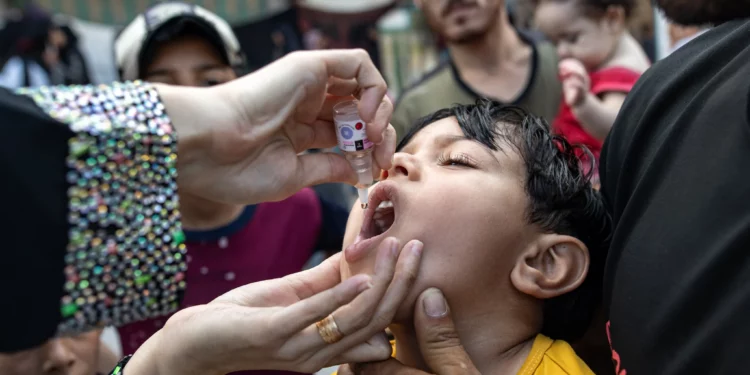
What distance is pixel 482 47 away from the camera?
3725mm

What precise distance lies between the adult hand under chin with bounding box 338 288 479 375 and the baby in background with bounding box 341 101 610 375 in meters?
0.06

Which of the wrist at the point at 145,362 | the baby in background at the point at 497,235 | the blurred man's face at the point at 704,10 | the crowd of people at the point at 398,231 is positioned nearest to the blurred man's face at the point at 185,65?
the crowd of people at the point at 398,231

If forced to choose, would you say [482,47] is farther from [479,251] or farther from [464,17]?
[479,251]

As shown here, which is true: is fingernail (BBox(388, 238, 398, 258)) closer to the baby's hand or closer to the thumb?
the thumb

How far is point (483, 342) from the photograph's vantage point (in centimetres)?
179

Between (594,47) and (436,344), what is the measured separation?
245 centimetres

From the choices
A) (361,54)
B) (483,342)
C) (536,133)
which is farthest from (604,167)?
(361,54)

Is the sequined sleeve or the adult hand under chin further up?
the sequined sleeve

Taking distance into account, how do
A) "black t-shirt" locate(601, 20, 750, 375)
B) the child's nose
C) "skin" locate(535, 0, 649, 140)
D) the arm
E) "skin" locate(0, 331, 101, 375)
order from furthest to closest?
"skin" locate(535, 0, 649, 140), the arm, "skin" locate(0, 331, 101, 375), the child's nose, "black t-shirt" locate(601, 20, 750, 375)

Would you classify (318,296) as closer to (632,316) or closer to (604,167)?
(632,316)

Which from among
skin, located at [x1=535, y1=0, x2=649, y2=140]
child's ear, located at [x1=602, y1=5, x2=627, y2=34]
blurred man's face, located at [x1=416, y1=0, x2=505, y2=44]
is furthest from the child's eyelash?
child's ear, located at [x1=602, y1=5, x2=627, y2=34]

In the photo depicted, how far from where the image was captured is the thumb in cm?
159

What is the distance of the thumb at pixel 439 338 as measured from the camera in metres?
1.59

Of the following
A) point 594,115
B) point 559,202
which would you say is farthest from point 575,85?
point 559,202
